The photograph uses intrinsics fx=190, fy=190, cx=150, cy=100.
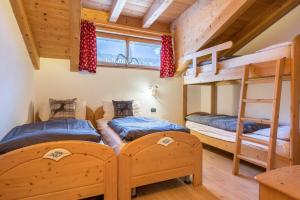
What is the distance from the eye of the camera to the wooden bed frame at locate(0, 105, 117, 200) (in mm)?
1319

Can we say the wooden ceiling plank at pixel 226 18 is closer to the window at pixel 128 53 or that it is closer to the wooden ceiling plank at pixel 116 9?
the window at pixel 128 53

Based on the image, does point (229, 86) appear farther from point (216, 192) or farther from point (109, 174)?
point (109, 174)

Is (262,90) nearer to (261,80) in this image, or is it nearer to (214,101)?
(214,101)

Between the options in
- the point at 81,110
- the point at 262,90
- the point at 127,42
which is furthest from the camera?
the point at 127,42

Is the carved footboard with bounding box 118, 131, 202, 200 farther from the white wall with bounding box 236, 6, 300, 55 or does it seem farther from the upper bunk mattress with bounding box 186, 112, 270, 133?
the white wall with bounding box 236, 6, 300, 55

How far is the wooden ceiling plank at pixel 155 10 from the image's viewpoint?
292cm

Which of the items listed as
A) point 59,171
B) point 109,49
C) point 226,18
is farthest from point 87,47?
point 59,171

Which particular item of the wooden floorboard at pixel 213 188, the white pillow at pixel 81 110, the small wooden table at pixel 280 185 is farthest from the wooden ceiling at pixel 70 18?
the small wooden table at pixel 280 185

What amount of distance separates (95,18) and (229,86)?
9.46ft

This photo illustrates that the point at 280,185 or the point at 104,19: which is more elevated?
the point at 104,19

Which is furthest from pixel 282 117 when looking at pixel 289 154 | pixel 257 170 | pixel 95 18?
pixel 95 18

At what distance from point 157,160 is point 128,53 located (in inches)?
98.8

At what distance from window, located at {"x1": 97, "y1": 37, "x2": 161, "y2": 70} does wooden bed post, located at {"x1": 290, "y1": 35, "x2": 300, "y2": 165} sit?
2.50 m

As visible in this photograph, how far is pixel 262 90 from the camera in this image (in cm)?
328
